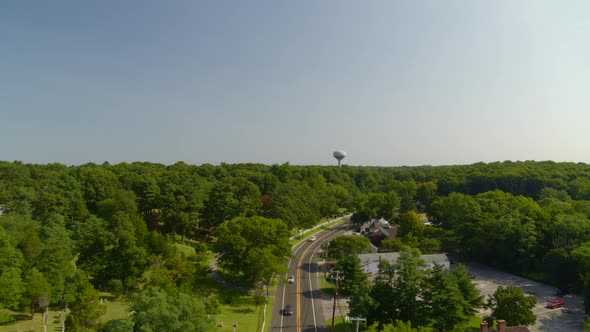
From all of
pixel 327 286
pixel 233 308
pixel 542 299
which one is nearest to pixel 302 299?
pixel 327 286

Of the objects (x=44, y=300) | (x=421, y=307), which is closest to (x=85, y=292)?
(x=44, y=300)

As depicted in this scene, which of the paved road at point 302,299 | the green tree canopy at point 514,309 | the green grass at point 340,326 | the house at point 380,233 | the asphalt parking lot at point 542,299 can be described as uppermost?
the house at point 380,233

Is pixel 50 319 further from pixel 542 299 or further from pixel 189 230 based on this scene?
pixel 542 299

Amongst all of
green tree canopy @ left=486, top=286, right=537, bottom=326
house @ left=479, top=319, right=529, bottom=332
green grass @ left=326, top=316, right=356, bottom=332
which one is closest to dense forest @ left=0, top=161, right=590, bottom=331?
green grass @ left=326, top=316, right=356, bottom=332

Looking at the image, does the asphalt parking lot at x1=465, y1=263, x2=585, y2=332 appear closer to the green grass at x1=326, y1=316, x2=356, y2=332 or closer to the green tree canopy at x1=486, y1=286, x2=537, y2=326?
the green tree canopy at x1=486, y1=286, x2=537, y2=326

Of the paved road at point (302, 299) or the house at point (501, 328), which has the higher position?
the house at point (501, 328)

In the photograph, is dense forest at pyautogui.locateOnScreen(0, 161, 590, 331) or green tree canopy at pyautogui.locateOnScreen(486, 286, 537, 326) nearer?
green tree canopy at pyautogui.locateOnScreen(486, 286, 537, 326)

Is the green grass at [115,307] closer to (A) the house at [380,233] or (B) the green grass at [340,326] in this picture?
(B) the green grass at [340,326]

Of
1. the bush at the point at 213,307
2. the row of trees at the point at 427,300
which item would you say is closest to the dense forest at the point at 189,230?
the bush at the point at 213,307
